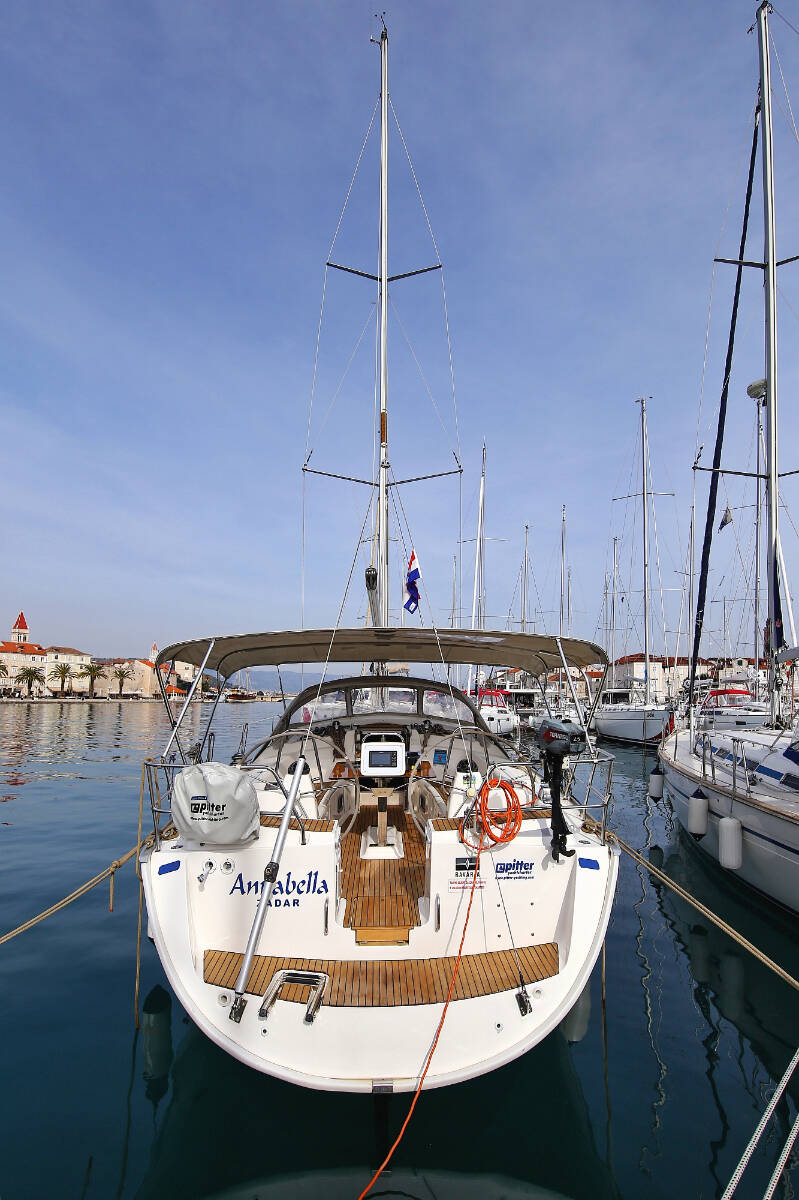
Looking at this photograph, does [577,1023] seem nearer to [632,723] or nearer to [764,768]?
[764,768]

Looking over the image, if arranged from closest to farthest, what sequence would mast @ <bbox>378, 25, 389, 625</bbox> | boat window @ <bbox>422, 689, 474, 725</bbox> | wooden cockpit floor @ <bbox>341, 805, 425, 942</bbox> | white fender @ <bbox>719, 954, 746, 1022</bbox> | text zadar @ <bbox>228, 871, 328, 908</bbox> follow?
text zadar @ <bbox>228, 871, 328, 908</bbox>
wooden cockpit floor @ <bbox>341, 805, 425, 942</bbox>
white fender @ <bbox>719, 954, 746, 1022</bbox>
boat window @ <bbox>422, 689, 474, 725</bbox>
mast @ <bbox>378, 25, 389, 625</bbox>

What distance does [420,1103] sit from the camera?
12.2 ft

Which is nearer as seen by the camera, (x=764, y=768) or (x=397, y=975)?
(x=397, y=975)

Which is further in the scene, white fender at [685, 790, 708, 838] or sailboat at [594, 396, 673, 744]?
sailboat at [594, 396, 673, 744]

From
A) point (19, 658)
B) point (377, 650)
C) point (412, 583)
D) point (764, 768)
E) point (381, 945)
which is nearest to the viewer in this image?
point (381, 945)

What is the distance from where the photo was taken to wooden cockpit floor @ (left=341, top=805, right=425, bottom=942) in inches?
175

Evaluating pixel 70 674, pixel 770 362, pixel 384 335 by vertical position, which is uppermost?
pixel 384 335

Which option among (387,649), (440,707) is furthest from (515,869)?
(440,707)

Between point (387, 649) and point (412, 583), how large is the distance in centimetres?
235

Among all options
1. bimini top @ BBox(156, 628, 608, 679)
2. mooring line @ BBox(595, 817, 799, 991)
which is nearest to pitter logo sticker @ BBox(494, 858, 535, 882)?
mooring line @ BBox(595, 817, 799, 991)

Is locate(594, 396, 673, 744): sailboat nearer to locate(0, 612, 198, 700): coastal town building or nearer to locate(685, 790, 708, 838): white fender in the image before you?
locate(685, 790, 708, 838): white fender

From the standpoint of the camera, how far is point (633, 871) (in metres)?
9.55

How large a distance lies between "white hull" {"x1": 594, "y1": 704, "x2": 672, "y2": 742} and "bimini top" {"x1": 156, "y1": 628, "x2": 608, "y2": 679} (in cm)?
2036

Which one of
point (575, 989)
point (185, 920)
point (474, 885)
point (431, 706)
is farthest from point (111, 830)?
point (575, 989)
